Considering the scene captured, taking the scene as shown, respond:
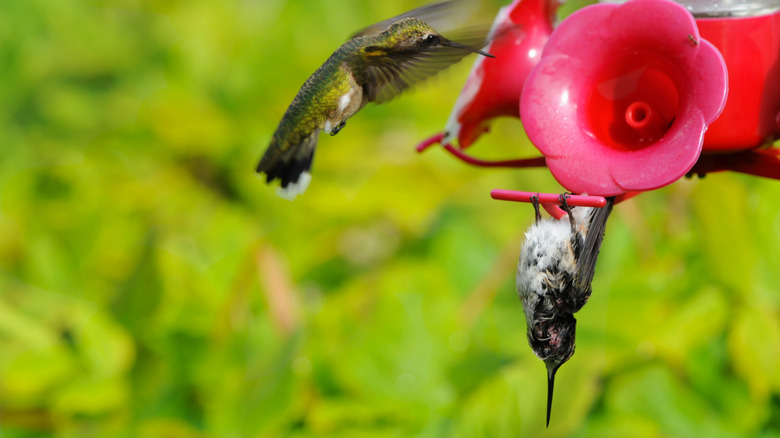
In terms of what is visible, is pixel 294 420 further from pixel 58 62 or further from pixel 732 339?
pixel 58 62

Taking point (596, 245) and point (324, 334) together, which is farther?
point (324, 334)

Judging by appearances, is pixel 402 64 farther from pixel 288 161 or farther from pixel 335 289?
pixel 335 289

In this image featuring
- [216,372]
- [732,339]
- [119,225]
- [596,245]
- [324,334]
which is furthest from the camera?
[119,225]

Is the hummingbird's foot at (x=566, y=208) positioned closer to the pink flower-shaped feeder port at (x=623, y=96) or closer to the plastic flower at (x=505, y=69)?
the pink flower-shaped feeder port at (x=623, y=96)

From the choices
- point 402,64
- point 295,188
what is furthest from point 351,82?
point 295,188

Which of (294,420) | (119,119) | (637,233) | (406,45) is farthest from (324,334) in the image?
(119,119)

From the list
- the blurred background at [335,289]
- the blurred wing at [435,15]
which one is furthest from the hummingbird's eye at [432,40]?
the blurred background at [335,289]

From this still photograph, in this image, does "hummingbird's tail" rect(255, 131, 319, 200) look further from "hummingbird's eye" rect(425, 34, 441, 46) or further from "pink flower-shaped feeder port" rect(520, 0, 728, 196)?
"pink flower-shaped feeder port" rect(520, 0, 728, 196)
